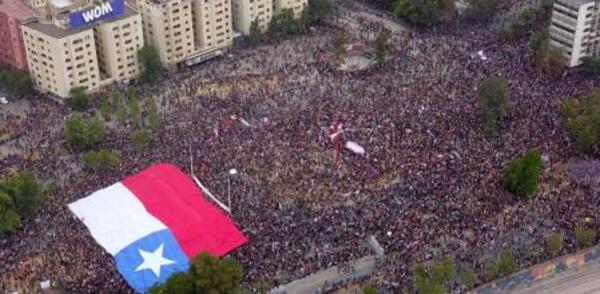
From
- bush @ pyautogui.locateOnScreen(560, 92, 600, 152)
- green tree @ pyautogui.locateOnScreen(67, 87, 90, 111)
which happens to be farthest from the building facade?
bush @ pyautogui.locateOnScreen(560, 92, 600, 152)

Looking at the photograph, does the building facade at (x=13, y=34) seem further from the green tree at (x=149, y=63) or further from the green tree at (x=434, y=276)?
the green tree at (x=434, y=276)

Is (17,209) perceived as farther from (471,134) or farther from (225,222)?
(471,134)

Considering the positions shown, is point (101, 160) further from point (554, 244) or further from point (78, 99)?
point (554, 244)

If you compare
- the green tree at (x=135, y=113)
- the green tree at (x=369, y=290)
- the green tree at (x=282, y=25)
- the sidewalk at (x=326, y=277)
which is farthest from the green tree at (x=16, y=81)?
the green tree at (x=369, y=290)

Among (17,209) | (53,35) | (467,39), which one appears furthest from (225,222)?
(467,39)

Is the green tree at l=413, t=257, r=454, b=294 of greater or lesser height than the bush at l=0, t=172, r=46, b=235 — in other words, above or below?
below

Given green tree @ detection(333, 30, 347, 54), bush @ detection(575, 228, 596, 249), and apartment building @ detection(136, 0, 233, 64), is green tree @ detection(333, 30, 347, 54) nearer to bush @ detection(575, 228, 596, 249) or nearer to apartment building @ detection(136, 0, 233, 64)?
apartment building @ detection(136, 0, 233, 64)
